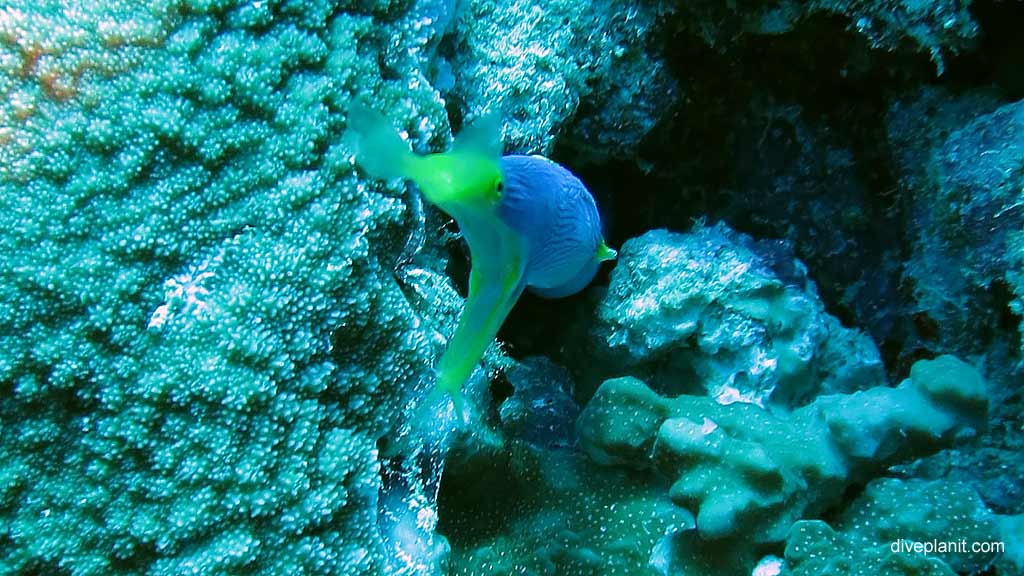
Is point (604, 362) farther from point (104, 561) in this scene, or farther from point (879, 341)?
point (104, 561)

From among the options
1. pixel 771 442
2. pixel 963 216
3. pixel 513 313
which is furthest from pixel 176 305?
pixel 963 216

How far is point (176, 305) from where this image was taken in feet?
5.16

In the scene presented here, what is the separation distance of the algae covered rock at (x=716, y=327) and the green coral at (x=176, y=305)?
95cm

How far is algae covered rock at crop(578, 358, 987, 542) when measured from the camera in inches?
68.6

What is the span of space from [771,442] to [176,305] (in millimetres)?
1607

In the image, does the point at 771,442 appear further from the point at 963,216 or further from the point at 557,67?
the point at 557,67

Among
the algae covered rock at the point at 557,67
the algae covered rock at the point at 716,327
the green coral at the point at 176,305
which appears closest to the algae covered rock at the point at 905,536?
the algae covered rock at the point at 716,327

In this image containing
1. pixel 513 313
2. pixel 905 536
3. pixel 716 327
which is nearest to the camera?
pixel 905 536

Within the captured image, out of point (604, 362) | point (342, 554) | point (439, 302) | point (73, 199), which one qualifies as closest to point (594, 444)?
point (604, 362)

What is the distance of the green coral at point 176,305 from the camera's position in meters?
1.53

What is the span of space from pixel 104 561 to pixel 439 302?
1.02m

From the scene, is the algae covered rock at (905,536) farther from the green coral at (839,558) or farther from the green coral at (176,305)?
the green coral at (176,305)

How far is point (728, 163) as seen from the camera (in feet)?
8.80

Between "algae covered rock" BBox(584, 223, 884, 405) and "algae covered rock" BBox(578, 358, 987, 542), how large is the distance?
0.91 feet
